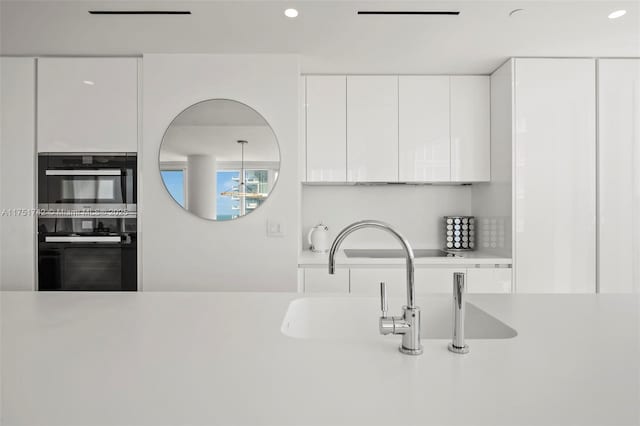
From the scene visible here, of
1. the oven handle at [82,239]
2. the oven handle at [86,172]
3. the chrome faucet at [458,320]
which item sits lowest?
the chrome faucet at [458,320]

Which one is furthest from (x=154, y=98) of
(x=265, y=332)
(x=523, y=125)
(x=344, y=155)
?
(x=523, y=125)

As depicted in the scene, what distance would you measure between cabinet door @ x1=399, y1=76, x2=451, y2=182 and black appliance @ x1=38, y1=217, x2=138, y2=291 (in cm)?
214

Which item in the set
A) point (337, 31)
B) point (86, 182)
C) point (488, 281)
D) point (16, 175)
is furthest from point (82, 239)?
point (488, 281)

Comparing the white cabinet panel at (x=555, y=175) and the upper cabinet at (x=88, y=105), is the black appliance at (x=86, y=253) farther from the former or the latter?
the white cabinet panel at (x=555, y=175)

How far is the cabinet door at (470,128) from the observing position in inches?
120

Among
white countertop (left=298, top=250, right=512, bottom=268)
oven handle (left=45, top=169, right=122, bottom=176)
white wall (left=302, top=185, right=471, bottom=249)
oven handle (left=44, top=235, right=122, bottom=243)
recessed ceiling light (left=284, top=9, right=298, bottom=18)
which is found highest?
recessed ceiling light (left=284, top=9, right=298, bottom=18)

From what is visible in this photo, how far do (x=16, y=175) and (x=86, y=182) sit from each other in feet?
1.61

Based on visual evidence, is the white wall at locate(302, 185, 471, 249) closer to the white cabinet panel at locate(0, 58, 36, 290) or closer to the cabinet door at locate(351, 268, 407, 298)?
the cabinet door at locate(351, 268, 407, 298)

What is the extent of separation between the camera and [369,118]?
119 inches

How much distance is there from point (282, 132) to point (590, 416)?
90.9 inches

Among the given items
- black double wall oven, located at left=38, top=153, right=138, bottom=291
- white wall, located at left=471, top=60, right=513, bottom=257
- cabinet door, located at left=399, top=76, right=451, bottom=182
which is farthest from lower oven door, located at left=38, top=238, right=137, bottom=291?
white wall, located at left=471, top=60, right=513, bottom=257

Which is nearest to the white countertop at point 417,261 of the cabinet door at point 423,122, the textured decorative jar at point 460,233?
the textured decorative jar at point 460,233

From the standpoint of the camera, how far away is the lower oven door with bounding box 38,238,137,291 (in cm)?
265

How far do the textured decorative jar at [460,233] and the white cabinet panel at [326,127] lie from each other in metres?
1.05
